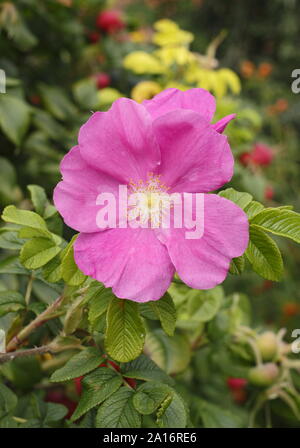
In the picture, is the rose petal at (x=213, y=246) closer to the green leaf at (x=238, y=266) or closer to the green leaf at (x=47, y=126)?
the green leaf at (x=238, y=266)

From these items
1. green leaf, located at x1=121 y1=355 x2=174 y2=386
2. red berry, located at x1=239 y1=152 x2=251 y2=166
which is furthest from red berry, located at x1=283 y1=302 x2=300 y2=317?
green leaf, located at x1=121 y1=355 x2=174 y2=386

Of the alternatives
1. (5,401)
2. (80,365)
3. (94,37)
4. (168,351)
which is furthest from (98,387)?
(94,37)

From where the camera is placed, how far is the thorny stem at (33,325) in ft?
1.95

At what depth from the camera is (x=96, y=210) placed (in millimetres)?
515

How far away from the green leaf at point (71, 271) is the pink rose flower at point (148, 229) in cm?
3

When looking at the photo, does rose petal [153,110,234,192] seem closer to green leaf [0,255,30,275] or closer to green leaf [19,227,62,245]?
green leaf [19,227,62,245]

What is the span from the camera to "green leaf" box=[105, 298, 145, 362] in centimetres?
53

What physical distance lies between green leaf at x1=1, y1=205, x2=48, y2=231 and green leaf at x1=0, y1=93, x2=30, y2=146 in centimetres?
41

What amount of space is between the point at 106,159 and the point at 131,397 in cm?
26

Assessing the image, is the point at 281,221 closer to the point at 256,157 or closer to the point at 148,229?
the point at 148,229

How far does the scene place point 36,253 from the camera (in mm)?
592

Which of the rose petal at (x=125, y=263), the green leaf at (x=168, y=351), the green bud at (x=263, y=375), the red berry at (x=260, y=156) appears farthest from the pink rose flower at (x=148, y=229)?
the red berry at (x=260, y=156)

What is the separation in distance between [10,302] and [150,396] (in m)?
0.21

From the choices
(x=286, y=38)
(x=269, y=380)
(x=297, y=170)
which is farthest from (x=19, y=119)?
(x=286, y=38)
